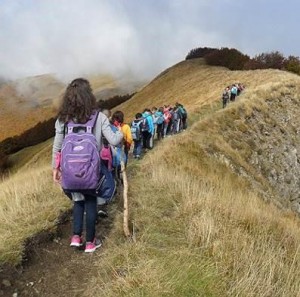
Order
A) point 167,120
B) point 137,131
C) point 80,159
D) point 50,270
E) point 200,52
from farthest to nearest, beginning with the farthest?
point 200,52 → point 167,120 → point 137,131 → point 50,270 → point 80,159

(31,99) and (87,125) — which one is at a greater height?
(87,125)

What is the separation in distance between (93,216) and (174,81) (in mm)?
61933

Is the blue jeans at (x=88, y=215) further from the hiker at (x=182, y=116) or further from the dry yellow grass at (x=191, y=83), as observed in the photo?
the dry yellow grass at (x=191, y=83)

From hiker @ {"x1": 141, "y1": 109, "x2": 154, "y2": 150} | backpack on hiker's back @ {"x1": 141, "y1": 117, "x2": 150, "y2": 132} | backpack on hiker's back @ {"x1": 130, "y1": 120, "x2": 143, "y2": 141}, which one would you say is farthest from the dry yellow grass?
backpack on hiker's back @ {"x1": 130, "y1": 120, "x2": 143, "y2": 141}

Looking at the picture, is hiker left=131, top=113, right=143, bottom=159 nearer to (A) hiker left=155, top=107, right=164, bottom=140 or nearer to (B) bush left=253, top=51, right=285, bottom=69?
(A) hiker left=155, top=107, right=164, bottom=140

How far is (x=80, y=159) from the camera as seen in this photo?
18.0ft

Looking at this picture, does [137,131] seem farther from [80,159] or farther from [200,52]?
[200,52]

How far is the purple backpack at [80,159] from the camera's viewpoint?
18.1 feet

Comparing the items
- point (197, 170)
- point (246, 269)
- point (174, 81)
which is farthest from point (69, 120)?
point (174, 81)

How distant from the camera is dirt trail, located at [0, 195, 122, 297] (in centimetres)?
531

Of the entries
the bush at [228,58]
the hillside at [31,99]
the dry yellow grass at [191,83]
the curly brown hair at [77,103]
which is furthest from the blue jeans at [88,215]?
the hillside at [31,99]

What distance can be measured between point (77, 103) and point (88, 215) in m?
1.46

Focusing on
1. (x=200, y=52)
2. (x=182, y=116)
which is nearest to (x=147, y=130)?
(x=182, y=116)

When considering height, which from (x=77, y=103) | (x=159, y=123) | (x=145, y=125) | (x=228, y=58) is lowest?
(x=159, y=123)
